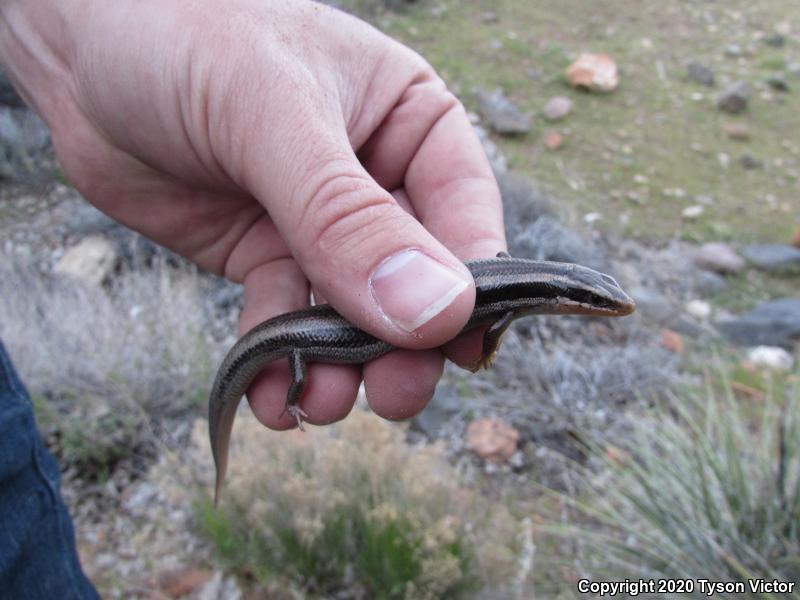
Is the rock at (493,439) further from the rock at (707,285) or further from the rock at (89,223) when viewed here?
the rock at (89,223)

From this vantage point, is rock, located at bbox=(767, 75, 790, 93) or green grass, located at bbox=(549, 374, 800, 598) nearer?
green grass, located at bbox=(549, 374, 800, 598)

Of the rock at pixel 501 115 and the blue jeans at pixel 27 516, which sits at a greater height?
the blue jeans at pixel 27 516

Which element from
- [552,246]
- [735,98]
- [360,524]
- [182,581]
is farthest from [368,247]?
[735,98]

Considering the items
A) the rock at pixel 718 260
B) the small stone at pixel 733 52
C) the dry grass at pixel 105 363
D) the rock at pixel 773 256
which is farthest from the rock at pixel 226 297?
the small stone at pixel 733 52

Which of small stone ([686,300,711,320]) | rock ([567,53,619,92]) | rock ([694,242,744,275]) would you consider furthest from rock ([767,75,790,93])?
small stone ([686,300,711,320])

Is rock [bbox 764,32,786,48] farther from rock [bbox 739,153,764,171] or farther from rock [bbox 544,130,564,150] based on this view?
rock [bbox 544,130,564,150]
